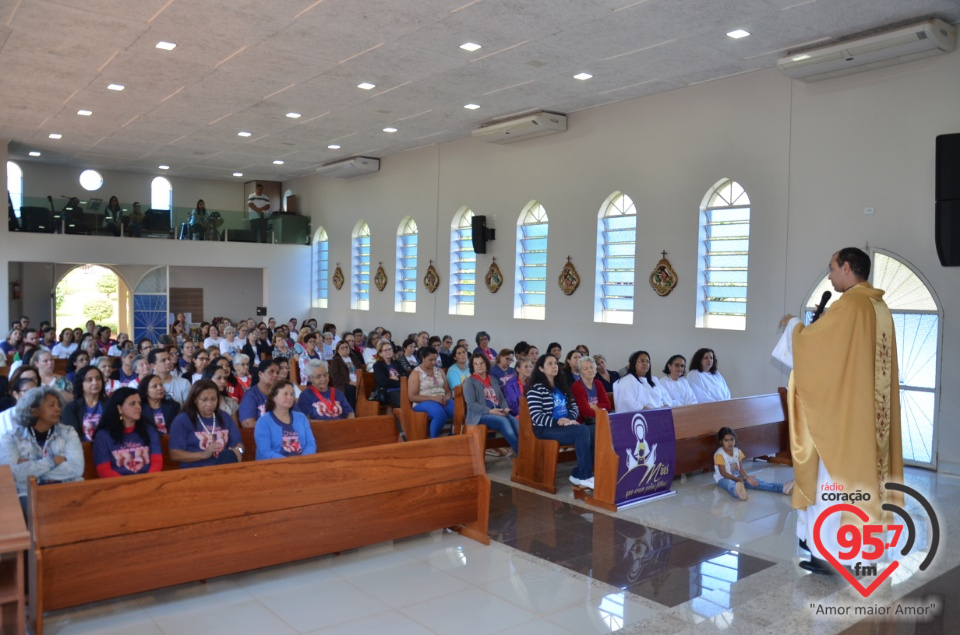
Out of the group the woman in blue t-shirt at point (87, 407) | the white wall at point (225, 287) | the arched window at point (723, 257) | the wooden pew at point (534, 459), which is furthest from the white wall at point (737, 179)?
the white wall at point (225, 287)

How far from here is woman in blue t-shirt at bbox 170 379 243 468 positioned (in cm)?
518

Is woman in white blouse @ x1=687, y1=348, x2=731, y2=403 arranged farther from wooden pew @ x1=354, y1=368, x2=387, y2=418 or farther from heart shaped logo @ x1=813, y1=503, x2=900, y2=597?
heart shaped logo @ x1=813, y1=503, x2=900, y2=597

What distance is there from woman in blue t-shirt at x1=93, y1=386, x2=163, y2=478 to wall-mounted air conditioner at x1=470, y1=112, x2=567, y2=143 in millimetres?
8454

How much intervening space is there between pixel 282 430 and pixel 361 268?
41.5 feet

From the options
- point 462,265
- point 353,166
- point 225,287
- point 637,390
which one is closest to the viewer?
point 637,390

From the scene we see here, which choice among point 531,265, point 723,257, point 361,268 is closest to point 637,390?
point 723,257

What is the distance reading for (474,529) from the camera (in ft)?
18.0

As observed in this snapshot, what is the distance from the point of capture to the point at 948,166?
7.59 m

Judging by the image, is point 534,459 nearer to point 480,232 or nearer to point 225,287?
point 480,232

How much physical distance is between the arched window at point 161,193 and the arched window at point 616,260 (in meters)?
12.9

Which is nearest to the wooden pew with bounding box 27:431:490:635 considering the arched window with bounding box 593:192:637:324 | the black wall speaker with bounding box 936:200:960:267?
the black wall speaker with bounding box 936:200:960:267

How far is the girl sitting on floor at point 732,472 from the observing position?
6.85 m

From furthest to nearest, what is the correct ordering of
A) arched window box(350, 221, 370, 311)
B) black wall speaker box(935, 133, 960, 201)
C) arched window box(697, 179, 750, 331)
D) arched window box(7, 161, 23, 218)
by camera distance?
arched window box(7, 161, 23, 218) < arched window box(350, 221, 370, 311) < arched window box(697, 179, 750, 331) < black wall speaker box(935, 133, 960, 201)

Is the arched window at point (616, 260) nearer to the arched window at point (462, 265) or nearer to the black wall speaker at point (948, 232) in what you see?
the arched window at point (462, 265)
